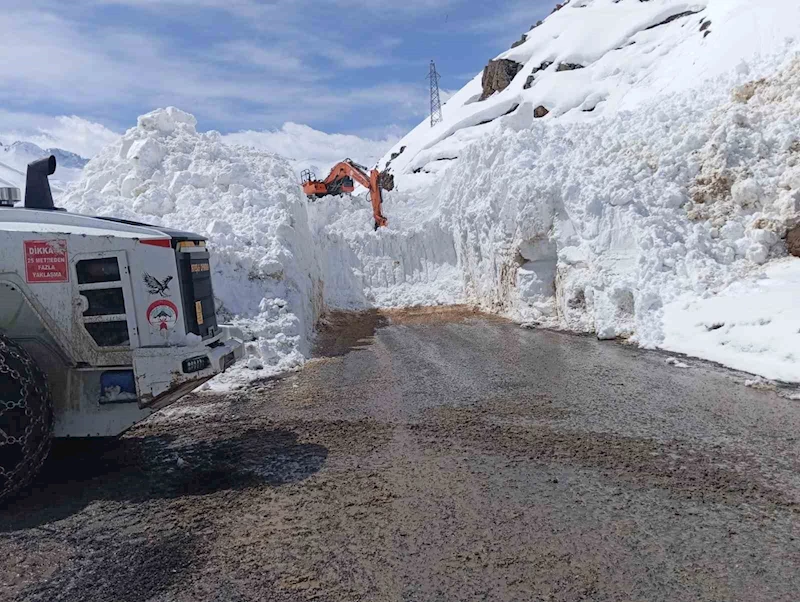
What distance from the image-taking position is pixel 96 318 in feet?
17.7

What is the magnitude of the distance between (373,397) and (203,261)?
9.85ft

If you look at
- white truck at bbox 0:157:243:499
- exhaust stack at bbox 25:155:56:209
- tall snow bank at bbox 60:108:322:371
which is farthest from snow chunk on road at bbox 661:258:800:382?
exhaust stack at bbox 25:155:56:209

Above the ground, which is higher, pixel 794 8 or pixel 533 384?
pixel 794 8

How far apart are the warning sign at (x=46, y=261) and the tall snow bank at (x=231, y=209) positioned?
15.6 ft

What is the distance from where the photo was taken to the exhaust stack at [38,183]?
634 centimetres

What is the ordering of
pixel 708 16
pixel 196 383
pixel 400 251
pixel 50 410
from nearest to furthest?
1. pixel 50 410
2. pixel 196 383
3. pixel 400 251
4. pixel 708 16

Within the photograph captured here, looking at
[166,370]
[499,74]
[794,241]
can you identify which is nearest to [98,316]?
[166,370]

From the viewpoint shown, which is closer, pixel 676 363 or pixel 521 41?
pixel 676 363

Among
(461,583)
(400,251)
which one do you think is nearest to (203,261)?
(461,583)

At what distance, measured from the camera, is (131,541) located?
4.47 meters

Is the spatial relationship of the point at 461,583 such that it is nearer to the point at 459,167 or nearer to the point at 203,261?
the point at 203,261

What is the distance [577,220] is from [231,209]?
7.67 m

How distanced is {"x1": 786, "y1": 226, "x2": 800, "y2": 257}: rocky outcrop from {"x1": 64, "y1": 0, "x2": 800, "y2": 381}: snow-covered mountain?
0.12 meters

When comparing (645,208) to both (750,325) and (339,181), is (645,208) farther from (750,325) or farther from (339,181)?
(339,181)
